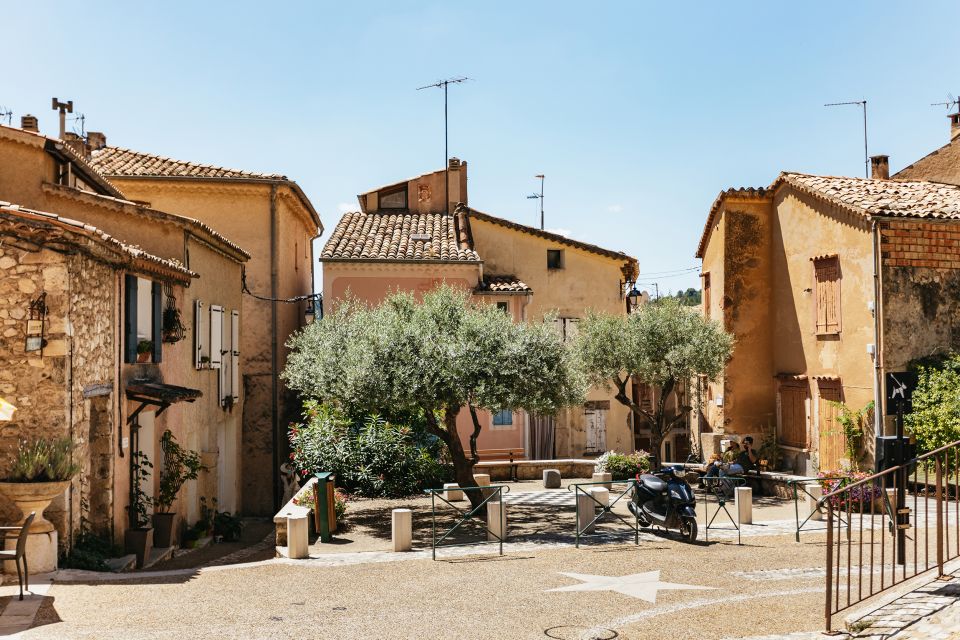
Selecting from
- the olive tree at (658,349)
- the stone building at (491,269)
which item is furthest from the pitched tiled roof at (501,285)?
the olive tree at (658,349)

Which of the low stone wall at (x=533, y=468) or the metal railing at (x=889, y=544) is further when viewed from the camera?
the low stone wall at (x=533, y=468)

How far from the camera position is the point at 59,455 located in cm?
1059

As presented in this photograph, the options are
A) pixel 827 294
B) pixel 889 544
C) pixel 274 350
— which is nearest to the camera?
pixel 889 544

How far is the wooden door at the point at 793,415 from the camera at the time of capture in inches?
898

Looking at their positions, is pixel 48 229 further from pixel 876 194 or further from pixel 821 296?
pixel 876 194

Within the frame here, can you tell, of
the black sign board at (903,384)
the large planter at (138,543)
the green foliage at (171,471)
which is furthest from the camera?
the black sign board at (903,384)

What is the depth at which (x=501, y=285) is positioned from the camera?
25719 mm

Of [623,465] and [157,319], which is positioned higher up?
[157,319]

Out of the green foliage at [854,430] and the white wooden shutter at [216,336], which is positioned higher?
the white wooden shutter at [216,336]

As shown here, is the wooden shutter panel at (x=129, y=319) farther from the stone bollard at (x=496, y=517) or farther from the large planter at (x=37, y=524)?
the stone bollard at (x=496, y=517)

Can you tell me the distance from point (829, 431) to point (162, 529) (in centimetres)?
1495

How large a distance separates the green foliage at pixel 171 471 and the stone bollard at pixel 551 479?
8.45 meters

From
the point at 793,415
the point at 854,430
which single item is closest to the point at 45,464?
the point at 854,430

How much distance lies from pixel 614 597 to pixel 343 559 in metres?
4.35
